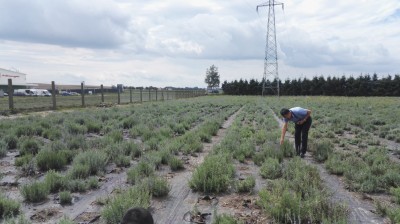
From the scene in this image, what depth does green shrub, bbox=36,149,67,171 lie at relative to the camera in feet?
26.5

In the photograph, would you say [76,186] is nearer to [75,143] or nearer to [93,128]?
[75,143]

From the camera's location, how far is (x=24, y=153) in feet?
30.7

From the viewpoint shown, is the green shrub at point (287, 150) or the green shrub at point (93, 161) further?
the green shrub at point (287, 150)

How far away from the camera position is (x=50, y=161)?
8133mm

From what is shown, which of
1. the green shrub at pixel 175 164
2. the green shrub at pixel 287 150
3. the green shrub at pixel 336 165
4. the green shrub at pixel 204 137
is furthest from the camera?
the green shrub at pixel 204 137

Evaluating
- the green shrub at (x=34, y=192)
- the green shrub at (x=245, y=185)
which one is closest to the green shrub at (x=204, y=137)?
the green shrub at (x=245, y=185)

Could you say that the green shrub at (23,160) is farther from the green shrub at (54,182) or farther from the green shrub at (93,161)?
the green shrub at (54,182)

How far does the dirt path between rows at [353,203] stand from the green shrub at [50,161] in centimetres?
534

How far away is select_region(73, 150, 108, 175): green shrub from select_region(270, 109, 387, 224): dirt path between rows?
14.5 ft

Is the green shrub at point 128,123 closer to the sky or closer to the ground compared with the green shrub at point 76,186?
closer to the sky

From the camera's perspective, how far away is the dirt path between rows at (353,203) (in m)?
5.57

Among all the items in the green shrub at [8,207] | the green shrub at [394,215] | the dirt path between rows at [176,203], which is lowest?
the dirt path between rows at [176,203]

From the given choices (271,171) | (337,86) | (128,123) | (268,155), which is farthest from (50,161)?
(337,86)

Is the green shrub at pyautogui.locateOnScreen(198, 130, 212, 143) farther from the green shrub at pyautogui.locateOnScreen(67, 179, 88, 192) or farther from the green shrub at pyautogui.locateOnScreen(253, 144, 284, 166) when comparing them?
the green shrub at pyautogui.locateOnScreen(67, 179, 88, 192)
